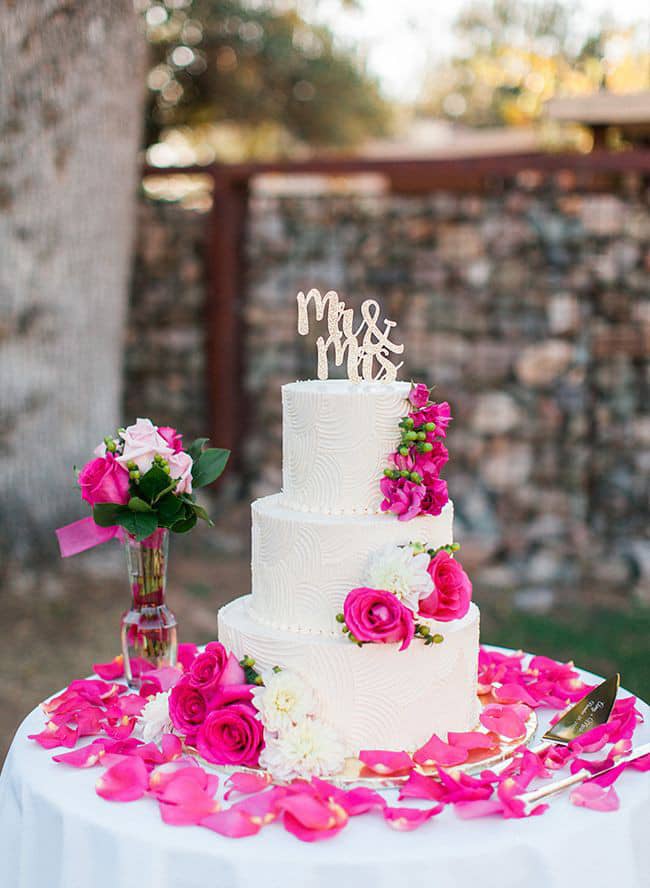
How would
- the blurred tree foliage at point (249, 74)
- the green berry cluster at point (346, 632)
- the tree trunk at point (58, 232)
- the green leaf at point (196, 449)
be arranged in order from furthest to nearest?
the blurred tree foliage at point (249, 74) < the tree trunk at point (58, 232) < the green leaf at point (196, 449) < the green berry cluster at point (346, 632)

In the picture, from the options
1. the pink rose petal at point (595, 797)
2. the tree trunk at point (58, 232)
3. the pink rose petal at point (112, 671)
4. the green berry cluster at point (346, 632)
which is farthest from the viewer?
the tree trunk at point (58, 232)

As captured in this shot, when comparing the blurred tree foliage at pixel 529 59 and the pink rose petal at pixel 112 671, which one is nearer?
the pink rose petal at pixel 112 671

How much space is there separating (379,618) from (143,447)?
67 cm

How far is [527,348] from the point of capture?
6348 millimetres

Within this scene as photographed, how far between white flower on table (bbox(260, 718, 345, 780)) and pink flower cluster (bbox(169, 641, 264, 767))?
0.05 metres

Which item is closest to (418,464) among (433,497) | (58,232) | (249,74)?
(433,497)

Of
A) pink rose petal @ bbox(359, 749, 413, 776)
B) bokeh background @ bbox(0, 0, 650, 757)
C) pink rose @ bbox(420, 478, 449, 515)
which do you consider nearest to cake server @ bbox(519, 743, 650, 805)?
pink rose petal @ bbox(359, 749, 413, 776)

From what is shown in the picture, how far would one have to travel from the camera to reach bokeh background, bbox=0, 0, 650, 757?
539 centimetres

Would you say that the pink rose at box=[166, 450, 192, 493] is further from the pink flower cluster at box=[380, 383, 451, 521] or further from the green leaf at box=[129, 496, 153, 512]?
the pink flower cluster at box=[380, 383, 451, 521]

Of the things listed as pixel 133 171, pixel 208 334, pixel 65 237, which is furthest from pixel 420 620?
pixel 208 334

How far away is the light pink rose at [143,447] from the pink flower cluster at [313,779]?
0.45 meters

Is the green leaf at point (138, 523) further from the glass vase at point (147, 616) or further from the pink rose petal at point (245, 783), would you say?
the pink rose petal at point (245, 783)

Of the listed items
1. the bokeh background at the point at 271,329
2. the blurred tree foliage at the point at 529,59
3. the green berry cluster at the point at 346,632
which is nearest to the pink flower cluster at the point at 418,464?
the green berry cluster at the point at 346,632

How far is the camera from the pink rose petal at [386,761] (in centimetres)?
197
